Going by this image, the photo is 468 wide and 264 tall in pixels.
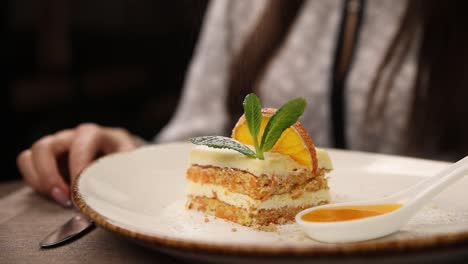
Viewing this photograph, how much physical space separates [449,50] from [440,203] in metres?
1.13

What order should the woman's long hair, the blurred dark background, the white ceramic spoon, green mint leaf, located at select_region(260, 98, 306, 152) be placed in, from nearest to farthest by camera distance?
the white ceramic spoon → green mint leaf, located at select_region(260, 98, 306, 152) → the woman's long hair → the blurred dark background

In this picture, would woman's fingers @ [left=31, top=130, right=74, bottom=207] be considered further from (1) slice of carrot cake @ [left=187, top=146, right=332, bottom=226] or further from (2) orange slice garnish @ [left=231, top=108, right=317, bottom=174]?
(2) orange slice garnish @ [left=231, top=108, right=317, bottom=174]

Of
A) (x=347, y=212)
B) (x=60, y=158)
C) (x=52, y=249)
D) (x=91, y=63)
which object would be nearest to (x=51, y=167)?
(x=60, y=158)

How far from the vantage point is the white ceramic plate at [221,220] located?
Result: 2.06 ft

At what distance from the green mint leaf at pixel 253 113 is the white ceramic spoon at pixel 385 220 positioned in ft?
0.60

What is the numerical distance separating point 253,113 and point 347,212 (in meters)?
0.24

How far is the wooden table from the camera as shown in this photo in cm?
82

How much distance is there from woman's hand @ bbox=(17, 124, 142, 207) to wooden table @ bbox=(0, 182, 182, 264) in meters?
0.05

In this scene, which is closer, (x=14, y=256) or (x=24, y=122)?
(x=14, y=256)

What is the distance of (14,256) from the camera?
0.83 metres

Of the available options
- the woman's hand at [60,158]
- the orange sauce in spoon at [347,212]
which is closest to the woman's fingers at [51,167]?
the woman's hand at [60,158]

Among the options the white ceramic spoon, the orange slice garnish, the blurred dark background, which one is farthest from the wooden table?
the blurred dark background

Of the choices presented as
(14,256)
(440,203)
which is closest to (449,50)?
(440,203)

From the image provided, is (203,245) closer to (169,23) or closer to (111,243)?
(111,243)
